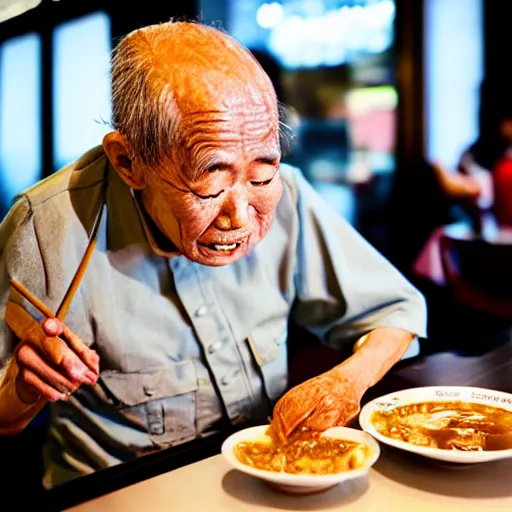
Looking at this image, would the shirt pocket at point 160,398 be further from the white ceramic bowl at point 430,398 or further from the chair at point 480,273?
the chair at point 480,273

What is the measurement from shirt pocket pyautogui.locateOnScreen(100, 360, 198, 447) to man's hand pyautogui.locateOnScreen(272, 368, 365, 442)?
0.83ft

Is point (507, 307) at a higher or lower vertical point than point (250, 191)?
lower

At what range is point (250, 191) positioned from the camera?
1203 mm

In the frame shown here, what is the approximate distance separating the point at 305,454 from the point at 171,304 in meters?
0.40

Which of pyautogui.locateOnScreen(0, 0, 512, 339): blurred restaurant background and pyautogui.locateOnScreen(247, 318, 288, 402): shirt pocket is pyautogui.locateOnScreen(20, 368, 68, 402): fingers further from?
pyautogui.locateOnScreen(0, 0, 512, 339): blurred restaurant background

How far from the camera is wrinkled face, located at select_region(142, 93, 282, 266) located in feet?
3.76

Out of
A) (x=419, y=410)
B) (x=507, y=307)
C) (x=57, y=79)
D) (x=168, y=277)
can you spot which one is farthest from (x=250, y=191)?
(x=507, y=307)

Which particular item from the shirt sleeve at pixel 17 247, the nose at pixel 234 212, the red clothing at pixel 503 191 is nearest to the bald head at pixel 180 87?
the nose at pixel 234 212

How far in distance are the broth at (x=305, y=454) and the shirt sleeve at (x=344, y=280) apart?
0.42m

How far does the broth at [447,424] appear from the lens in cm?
116

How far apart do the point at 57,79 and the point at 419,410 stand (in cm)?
82

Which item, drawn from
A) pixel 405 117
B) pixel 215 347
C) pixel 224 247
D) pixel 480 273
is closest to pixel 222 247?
pixel 224 247

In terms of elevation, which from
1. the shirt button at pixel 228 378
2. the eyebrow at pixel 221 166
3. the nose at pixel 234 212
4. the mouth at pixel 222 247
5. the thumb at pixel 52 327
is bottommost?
the shirt button at pixel 228 378

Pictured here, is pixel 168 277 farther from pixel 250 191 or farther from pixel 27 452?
pixel 27 452
